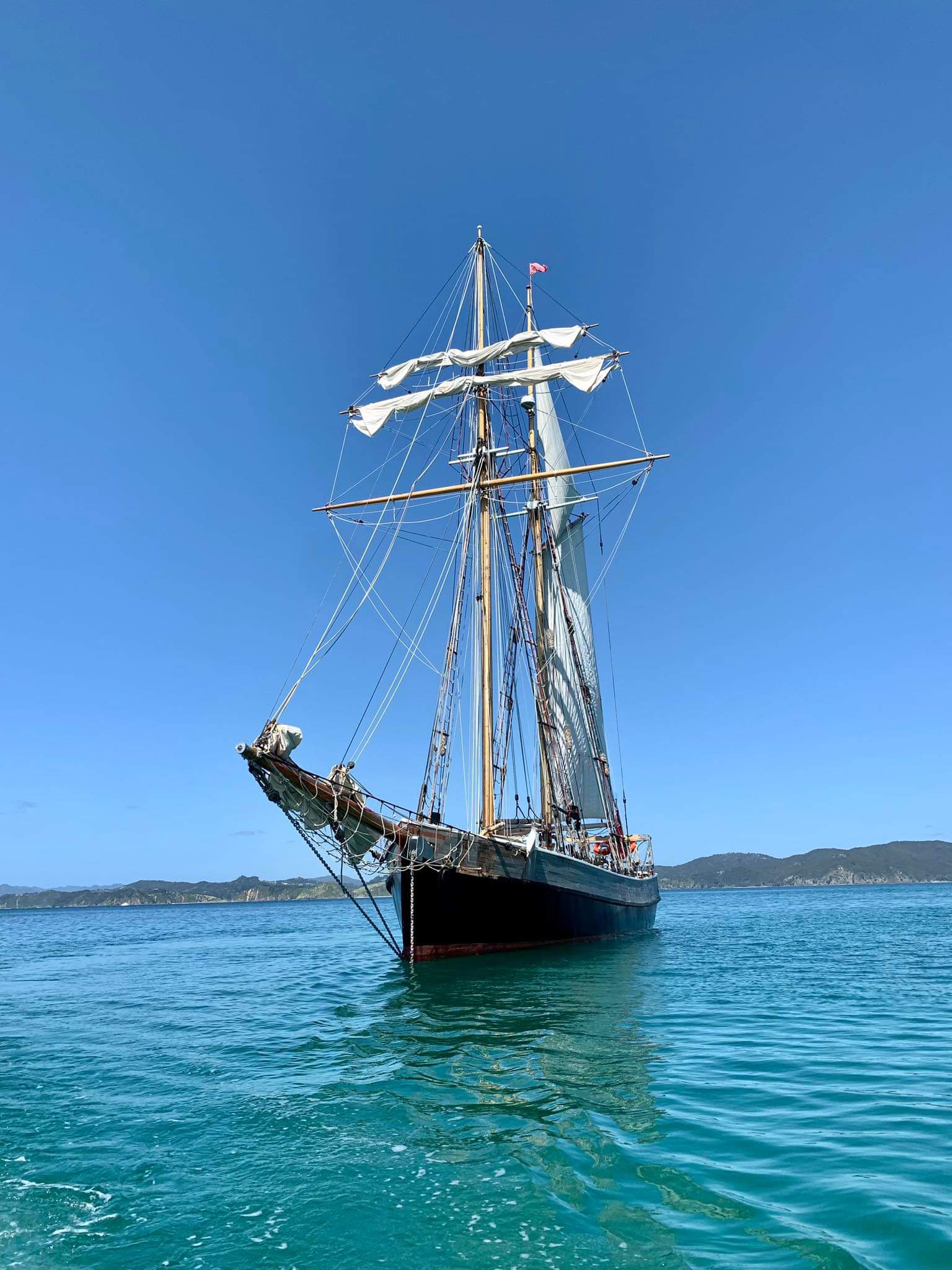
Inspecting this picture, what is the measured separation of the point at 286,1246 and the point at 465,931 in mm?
17738

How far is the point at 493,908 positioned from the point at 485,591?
11.1m

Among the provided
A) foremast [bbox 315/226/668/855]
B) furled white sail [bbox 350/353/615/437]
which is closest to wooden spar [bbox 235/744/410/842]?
foremast [bbox 315/226/668/855]

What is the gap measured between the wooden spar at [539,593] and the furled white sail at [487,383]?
1.67 metres

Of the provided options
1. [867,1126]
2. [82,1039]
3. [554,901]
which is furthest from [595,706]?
[867,1126]

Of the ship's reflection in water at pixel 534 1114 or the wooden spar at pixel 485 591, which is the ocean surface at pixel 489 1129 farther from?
the wooden spar at pixel 485 591

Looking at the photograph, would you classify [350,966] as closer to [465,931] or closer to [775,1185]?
[465,931]

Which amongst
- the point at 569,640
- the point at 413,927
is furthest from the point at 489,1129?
the point at 569,640

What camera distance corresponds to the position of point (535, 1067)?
35.3 feet

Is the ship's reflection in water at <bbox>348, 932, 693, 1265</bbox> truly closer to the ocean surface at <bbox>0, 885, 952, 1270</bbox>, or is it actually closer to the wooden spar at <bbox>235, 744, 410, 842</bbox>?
the ocean surface at <bbox>0, 885, 952, 1270</bbox>

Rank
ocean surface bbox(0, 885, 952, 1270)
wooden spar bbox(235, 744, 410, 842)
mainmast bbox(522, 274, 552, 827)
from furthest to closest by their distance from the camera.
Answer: mainmast bbox(522, 274, 552, 827) < wooden spar bbox(235, 744, 410, 842) < ocean surface bbox(0, 885, 952, 1270)

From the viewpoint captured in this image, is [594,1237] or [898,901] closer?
[594,1237]

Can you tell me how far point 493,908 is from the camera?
23.1 meters

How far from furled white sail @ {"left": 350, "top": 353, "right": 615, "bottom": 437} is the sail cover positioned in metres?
4.89

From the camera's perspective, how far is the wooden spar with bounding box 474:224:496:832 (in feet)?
86.6
